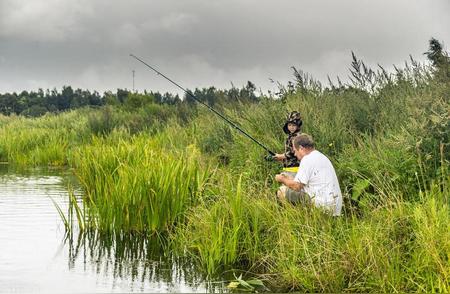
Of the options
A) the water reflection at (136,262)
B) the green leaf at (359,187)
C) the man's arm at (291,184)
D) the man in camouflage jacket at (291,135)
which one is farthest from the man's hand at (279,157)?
the water reflection at (136,262)

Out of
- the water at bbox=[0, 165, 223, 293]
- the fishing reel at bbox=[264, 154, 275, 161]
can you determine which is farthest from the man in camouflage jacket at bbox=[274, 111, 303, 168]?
the water at bbox=[0, 165, 223, 293]

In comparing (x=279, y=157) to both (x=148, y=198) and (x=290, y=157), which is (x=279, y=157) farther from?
(x=148, y=198)

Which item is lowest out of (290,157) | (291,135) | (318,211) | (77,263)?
(77,263)

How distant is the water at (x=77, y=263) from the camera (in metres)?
8.36

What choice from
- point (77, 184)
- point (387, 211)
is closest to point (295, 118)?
point (387, 211)

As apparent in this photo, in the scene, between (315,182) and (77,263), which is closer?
(315,182)

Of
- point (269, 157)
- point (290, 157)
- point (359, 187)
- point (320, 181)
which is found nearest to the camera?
point (320, 181)

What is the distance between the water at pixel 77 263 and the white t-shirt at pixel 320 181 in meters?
1.72

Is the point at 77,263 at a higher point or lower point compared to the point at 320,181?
lower

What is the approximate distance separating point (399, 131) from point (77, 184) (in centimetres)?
1069

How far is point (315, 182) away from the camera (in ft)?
31.1

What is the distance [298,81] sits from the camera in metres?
15.7

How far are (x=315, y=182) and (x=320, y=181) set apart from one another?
83 millimetres

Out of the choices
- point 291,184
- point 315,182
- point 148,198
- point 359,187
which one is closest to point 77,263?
point 148,198
